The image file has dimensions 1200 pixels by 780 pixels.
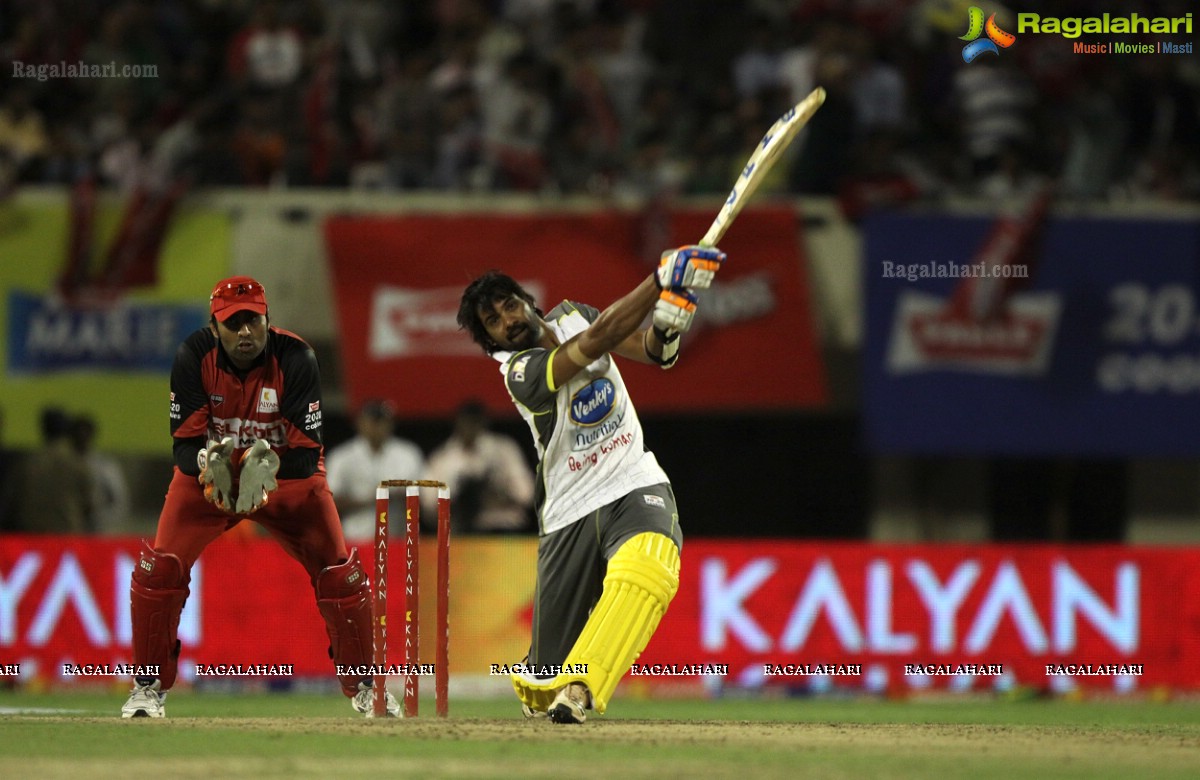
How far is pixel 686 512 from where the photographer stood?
16.0 m

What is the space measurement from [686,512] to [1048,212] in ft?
13.9

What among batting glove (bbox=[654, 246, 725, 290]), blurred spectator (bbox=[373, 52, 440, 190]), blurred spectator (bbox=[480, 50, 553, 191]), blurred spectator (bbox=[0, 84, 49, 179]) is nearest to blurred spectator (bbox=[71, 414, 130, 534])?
blurred spectator (bbox=[0, 84, 49, 179])

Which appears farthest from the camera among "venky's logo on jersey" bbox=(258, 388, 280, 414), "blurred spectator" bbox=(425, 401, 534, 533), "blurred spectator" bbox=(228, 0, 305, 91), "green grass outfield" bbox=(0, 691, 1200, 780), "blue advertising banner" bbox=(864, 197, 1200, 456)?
"blurred spectator" bbox=(228, 0, 305, 91)

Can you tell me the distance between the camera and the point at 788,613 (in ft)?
39.8

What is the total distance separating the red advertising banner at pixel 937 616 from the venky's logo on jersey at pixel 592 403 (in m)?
4.63

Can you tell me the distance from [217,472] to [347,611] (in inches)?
39.0

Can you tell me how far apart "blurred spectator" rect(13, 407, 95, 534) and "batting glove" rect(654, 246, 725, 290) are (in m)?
6.79

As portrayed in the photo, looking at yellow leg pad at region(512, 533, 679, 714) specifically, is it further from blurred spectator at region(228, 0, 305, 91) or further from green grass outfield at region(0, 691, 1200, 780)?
blurred spectator at region(228, 0, 305, 91)

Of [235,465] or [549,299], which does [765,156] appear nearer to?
[235,465]

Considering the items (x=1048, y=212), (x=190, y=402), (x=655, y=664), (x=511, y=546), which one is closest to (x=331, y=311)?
(x=511, y=546)

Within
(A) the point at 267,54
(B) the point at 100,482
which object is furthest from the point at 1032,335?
(B) the point at 100,482

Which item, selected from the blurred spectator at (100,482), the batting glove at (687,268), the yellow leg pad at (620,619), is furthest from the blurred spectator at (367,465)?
the batting glove at (687,268)

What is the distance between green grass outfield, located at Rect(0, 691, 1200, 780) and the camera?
587 centimetres

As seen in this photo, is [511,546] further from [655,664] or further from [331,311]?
[331,311]
